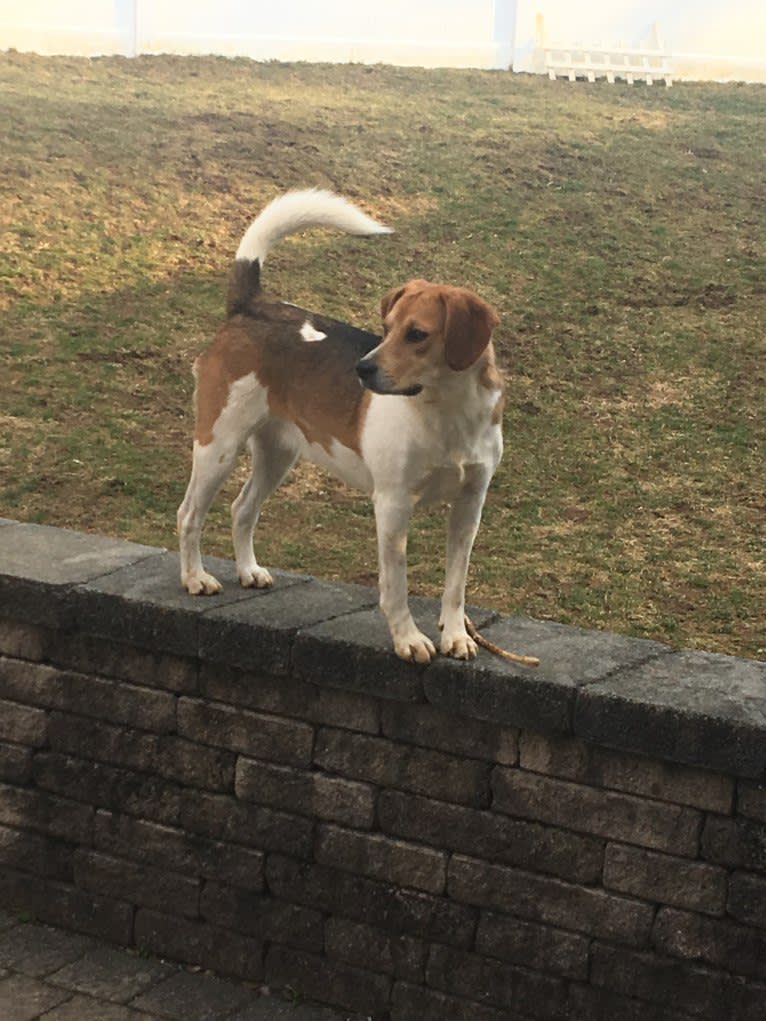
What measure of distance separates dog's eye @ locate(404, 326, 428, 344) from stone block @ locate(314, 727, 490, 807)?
1.05 m

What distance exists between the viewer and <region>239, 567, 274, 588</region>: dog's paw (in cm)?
426

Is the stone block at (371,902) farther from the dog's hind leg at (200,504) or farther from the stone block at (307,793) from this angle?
the dog's hind leg at (200,504)

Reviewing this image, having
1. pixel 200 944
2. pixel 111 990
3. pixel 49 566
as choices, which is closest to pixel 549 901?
pixel 200 944

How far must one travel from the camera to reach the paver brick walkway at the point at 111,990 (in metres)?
3.84

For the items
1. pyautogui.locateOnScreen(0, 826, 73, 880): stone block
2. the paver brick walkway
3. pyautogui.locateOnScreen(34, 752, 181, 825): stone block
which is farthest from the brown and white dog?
the paver brick walkway

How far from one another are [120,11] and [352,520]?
39.8 feet

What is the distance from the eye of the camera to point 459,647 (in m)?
3.62

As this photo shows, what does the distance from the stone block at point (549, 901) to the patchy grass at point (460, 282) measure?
2690mm

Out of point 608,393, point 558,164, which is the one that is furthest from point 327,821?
point 558,164

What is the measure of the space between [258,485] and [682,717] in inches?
67.8

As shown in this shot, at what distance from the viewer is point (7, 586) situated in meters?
4.20

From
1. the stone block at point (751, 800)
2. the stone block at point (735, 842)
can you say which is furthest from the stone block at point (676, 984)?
the stone block at point (751, 800)

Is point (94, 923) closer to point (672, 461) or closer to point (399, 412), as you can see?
point (399, 412)

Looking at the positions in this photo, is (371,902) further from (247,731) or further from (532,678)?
(532,678)
